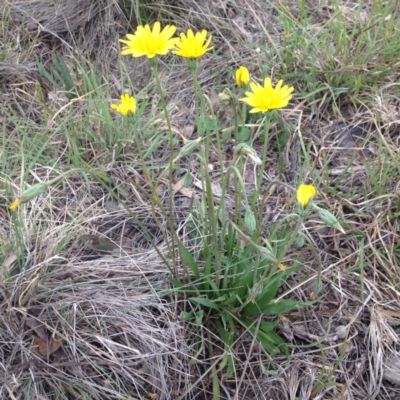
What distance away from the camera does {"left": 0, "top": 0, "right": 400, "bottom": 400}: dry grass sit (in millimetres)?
1536

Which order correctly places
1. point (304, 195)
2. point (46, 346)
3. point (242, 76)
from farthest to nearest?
point (46, 346) < point (242, 76) < point (304, 195)

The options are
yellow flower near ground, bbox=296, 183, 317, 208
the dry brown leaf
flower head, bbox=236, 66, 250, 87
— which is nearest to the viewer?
yellow flower near ground, bbox=296, 183, 317, 208

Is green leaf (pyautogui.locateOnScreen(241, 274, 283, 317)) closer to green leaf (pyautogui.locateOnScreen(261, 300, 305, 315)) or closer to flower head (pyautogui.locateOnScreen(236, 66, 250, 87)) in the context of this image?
green leaf (pyautogui.locateOnScreen(261, 300, 305, 315))

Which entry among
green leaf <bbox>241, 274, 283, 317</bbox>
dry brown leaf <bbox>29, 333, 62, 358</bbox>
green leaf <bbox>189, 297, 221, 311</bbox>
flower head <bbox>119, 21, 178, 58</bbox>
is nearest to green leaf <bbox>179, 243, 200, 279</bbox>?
green leaf <bbox>189, 297, 221, 311</bbox>

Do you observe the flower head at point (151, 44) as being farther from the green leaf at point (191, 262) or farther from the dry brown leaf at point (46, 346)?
the dry brown leaf at point (46, 346)

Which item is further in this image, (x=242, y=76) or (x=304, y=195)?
(x=242, y=76)

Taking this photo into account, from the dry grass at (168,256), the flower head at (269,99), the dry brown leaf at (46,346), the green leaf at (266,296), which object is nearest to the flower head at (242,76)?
the flower head at (269,99)

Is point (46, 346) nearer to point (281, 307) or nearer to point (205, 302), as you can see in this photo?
point (205, 302)

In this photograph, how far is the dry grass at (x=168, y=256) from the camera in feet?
5.04

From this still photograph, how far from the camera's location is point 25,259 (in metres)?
1.66

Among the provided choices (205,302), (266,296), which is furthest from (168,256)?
(266,296)

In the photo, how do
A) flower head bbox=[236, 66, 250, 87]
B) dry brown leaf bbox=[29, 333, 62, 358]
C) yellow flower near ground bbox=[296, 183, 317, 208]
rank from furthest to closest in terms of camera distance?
dry brown leaf bbox=[29, 333, 62, 358] → flower head bbox=[236, 66, 250, 87] → yellow flower near ground bbox=[296, 183, 317, 208]

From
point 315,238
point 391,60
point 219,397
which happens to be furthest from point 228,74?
point 219,397

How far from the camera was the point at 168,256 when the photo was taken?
1.73 m
